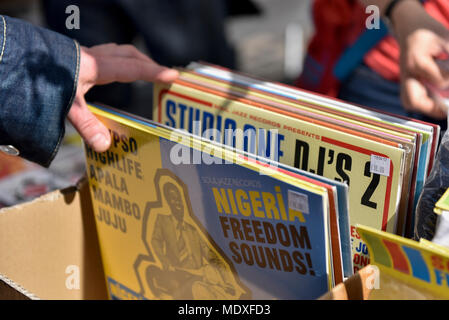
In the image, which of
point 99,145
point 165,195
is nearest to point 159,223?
point 165,195

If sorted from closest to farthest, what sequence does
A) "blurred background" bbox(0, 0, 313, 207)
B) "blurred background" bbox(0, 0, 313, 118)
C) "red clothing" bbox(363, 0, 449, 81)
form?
1. "red clothing" bbox(363, 0, 449, 81)
2. "blurred background" bbox(0, 0, 313, 207)
3. "blurred background" bbox(0, 0, 313, 118)

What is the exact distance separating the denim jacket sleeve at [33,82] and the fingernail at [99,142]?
0.07 m

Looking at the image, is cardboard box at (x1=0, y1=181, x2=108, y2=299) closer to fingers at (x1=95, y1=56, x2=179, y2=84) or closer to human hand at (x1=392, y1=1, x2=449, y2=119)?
fingers at (x1=95, y1=56, x2=179, y2=84)

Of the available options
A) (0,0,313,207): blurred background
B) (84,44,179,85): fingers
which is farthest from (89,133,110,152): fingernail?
(0,0,313,207): blurred background

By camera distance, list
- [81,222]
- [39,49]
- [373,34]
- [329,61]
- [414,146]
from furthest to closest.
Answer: [329,61] → [373,34] → [81,222] → [39,49] → [414,146]

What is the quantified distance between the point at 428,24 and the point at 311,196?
0.48 meters

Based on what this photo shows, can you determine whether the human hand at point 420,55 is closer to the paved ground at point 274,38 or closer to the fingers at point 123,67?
the fingers at point 123,67

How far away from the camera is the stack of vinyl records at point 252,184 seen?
0.77m

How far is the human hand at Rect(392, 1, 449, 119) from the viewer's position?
37.7 inches

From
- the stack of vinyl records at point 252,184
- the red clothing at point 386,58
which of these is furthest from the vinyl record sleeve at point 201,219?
the red clothing at point 386,58

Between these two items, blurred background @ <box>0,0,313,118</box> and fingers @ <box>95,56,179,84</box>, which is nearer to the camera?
fingers @ <box>95,56,179,84</box>

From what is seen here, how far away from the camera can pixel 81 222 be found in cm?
113

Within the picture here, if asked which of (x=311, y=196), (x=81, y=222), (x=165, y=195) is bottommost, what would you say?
(x=81, y=222)
